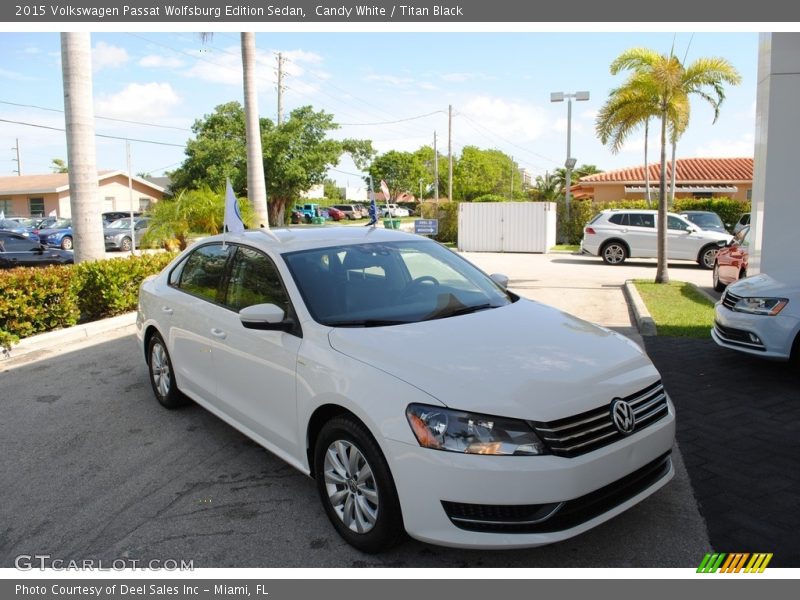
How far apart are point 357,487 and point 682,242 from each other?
16.8 m

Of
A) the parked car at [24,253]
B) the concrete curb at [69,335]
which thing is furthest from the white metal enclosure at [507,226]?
the concrete curb at [69,335]

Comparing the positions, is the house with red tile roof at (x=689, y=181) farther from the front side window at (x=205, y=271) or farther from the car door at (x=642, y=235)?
the front side window at (x=205, y=271)

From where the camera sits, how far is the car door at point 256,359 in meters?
3.73

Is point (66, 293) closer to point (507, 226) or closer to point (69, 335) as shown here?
point (69, 335)

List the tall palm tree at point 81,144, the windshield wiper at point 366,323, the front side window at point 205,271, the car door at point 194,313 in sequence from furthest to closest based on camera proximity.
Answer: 1. the tall palm tree at point 81,144
2. the front side window at point 205,271
3. the car door at point 194,313
4. the windshield wiper at point 366,323

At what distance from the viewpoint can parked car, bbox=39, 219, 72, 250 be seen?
25.0 meters

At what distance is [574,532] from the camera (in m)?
2.90

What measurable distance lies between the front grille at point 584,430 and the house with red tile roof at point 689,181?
32.0 m

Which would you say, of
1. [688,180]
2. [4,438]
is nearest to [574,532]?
[4,438]

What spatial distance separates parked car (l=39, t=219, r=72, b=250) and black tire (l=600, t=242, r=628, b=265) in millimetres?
20152

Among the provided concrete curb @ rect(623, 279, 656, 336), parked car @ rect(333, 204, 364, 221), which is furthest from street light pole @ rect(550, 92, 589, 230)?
parked car @ rect(333, 204, 364, 221)

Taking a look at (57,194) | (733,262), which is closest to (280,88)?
(57,194)
